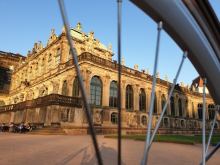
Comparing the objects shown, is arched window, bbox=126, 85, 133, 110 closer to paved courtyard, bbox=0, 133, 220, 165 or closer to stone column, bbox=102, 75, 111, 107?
stone column, bbox=102, 75, 111, 107

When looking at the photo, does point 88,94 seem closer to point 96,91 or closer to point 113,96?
point 96,91

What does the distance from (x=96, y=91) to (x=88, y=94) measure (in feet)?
7.02

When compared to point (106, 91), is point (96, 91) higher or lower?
lower

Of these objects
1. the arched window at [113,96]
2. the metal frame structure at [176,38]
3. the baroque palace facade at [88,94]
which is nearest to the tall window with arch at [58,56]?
the baroque palace facade at [88,94]

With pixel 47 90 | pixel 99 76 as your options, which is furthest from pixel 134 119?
pixel 47 90

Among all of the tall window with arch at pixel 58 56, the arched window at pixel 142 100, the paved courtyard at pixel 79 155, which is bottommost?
the paved courtyard at pixel 79 155

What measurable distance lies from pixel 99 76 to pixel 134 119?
8.62m

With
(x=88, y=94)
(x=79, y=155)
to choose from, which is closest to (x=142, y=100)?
(x=88, y=94)

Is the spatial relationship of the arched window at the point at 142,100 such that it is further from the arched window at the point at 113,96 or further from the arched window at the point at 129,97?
the arched window at the point at 113,96

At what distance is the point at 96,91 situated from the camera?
2861 centimetres

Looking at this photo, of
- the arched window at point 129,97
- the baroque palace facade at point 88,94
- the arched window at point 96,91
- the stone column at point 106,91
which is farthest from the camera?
the arched window at point 129,97

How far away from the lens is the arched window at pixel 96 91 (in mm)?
28030

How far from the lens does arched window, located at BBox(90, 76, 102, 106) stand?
28.0 m

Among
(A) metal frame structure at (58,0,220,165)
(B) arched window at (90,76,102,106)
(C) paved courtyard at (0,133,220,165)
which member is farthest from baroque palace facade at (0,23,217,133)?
(A) metal frame structure at (58,0,220,165)
